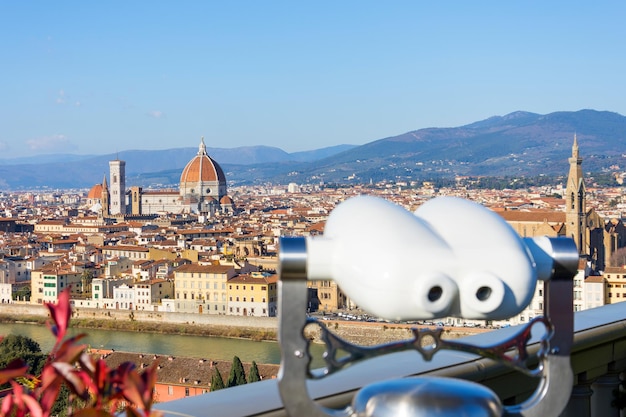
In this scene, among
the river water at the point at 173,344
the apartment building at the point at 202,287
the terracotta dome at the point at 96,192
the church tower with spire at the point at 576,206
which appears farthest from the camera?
the terracotta dome at the point at 96,192

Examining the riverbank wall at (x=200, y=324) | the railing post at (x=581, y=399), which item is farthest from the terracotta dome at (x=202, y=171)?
the railing post at (x=581, y=399)

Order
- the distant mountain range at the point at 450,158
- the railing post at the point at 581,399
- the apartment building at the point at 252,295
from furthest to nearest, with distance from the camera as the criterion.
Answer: the distant mountain range at the point at 450,158, the apartment building at the point at 252,295, the railing post at the point at 581,399

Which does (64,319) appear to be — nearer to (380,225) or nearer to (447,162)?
(380,225)

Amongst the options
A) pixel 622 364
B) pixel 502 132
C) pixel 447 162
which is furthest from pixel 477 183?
pixel 622 364

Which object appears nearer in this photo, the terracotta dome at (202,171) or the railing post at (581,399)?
the railing post at (581,399)

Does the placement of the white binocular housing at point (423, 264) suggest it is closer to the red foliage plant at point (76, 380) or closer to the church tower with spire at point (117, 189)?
the red foliage plant at point (76, 380)

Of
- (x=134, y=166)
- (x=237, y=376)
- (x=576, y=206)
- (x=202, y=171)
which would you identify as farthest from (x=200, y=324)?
(x=134, y=166)
